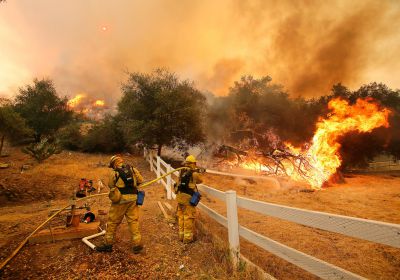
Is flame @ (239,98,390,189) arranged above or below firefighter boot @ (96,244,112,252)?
above

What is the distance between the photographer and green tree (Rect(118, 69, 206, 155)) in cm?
1783

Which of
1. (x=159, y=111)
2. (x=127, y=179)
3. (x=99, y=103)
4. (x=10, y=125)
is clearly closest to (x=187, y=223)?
(x=127, y=179)

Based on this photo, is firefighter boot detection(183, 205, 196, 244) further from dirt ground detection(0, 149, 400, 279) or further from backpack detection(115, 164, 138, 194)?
backpack detection(115, 164, 138, 194)

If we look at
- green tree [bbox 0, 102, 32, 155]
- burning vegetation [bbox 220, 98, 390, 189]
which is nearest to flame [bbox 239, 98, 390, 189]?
burning vegetation [bbox 220, 98, 390, 189]

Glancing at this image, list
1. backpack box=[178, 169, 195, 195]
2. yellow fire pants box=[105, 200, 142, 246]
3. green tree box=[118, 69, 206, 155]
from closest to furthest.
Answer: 1. yellow fire pants box=[105, 200, 142, 246]
2. backpack box=[178, 169, 195, 195]
3. green tree box=[118, 69, 206, 155]

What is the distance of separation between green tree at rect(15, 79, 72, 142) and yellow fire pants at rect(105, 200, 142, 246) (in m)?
21.3

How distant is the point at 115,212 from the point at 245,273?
3047 mm

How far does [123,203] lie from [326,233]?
20.4 feet

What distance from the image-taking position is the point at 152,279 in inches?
166

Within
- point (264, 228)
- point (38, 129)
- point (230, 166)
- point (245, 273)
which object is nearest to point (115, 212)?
point (245, 273)

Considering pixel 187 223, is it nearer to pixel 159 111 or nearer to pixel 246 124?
pixel 159 111

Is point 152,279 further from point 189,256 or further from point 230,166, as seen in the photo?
point 230,166

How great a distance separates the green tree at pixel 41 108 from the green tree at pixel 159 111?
29.8ft

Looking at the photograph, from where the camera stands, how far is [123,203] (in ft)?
17.5
